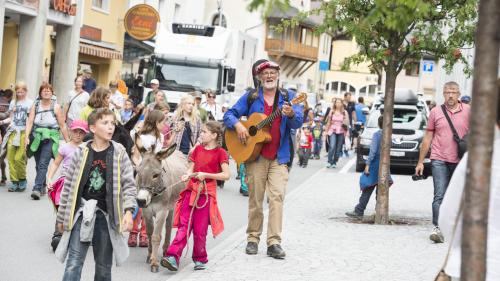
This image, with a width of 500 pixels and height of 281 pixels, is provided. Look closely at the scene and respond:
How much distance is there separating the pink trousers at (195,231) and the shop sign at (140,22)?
25247 mm

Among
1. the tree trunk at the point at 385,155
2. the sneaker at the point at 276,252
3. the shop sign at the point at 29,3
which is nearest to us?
the sneaker at the point at 276,252

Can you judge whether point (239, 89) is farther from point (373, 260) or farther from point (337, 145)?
point (373, 260)

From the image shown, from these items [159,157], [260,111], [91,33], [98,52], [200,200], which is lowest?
[200,200]

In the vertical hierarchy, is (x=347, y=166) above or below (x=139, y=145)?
below

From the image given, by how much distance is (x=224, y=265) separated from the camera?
32.0 ft

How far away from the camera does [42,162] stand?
14.7m

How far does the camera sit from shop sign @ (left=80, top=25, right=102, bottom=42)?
35.4 m

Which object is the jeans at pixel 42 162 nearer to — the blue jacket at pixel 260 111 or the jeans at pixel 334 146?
the blue jacket at pixel 260 111

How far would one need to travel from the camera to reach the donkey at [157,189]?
9.09 m

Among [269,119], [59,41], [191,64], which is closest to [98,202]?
[269,119]

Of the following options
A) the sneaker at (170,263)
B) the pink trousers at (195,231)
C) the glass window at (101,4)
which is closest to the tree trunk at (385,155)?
the pink trousers at (195,231)

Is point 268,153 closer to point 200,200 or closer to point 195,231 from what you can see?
point 200,200

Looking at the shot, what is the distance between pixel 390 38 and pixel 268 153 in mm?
4226

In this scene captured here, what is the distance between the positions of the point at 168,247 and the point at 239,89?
2362 cm
